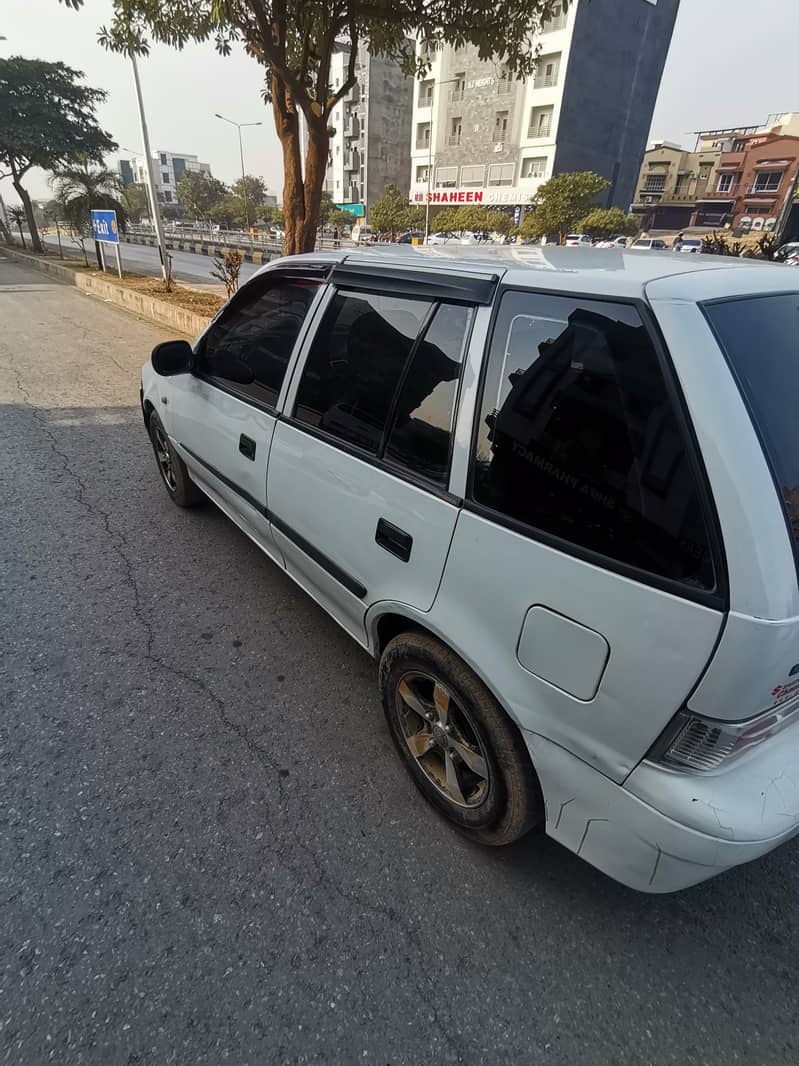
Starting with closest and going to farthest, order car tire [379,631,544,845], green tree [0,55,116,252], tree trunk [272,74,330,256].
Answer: car tire [379,631,544,845] < tree trunk [272,74,330,256] < green tree [0,55,116,252]

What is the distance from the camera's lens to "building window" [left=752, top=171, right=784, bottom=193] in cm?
5862

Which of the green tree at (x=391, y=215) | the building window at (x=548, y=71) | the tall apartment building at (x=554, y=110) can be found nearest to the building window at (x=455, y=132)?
the tall apartment building at (x=554, y=110)

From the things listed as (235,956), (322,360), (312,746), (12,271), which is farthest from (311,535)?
(12,271)

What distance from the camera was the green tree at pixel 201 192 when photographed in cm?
7638

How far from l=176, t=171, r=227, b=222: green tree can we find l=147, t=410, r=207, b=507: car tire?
86.2m

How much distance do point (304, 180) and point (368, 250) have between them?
8.30 meters

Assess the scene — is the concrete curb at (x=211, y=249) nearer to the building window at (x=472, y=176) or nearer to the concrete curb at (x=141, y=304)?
the concrete curb at (x=141, y=304)

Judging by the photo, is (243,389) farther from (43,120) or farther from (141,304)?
(43,120)

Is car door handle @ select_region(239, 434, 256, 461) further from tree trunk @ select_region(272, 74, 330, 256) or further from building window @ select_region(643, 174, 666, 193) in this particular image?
building window @ select_region(643, 174, 666, 193)

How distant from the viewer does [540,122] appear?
49.4 meters

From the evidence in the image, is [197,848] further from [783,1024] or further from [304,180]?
[304,180]

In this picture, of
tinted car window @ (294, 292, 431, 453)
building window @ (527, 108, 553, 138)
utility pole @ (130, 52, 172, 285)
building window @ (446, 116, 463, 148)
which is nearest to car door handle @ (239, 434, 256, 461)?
tinted car window @ (294, 292, 431, 453)

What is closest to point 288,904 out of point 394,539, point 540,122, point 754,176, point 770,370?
point 394,539

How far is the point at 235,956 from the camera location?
62.7 inches
